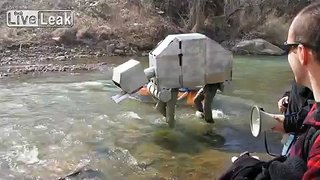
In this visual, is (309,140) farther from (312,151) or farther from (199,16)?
(199,16)

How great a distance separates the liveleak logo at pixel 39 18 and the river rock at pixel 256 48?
296 inches

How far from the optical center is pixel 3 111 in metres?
9.30

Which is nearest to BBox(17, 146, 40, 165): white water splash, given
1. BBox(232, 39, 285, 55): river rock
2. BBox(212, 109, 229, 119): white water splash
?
BBox(212, 109, 229, 119): white water splash

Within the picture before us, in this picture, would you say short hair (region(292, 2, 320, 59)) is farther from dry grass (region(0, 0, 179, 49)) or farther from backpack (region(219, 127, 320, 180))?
dry grass (region(0, 0, 179, 49))

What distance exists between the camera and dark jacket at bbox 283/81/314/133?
98.6 inches

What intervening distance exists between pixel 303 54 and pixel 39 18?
22.0 meters

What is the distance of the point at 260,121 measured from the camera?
2.49m

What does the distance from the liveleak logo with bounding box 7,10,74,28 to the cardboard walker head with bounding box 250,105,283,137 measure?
19.6 metres

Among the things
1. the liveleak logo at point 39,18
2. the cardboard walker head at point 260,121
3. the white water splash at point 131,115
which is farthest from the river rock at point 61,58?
the cardboard walker head at point 260,121

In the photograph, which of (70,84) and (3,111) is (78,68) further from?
(3,111)

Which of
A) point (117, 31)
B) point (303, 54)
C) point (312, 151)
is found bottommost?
point (117, 31)

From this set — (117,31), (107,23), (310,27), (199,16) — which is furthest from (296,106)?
(199,16)

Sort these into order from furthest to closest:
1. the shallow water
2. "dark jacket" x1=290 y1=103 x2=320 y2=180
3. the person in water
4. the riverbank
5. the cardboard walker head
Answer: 1. the riverbank
2. the person in water
3. the shallow water
4. the cardboard walker head
5. "dark jacket" x1=290 y1=103 x2=320 y2=180

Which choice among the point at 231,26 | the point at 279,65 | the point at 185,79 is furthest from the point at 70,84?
the point at 231,26
